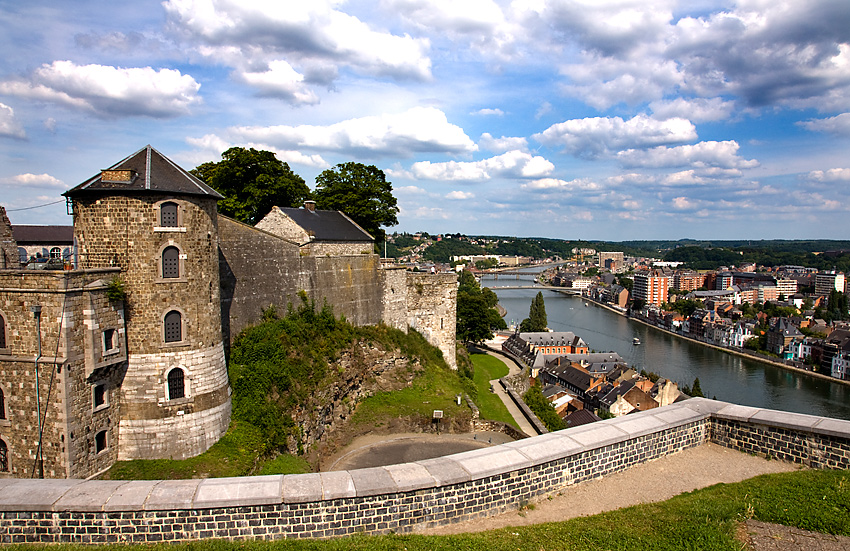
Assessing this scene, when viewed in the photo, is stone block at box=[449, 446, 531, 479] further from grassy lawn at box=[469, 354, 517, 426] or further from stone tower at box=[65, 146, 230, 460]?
grassy lawn at box=[469, 354, 517, 426]

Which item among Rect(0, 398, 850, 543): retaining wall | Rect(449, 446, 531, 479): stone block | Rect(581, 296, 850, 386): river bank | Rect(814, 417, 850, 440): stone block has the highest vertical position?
Rect(814, 417, 850, 440): stone block

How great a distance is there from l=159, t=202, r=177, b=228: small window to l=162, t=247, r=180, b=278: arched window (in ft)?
1.82

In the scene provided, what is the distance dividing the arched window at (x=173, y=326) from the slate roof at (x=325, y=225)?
30.0 ft

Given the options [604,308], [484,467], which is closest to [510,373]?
[484,467]

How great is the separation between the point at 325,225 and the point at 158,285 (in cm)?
1106

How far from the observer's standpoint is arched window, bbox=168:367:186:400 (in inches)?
476

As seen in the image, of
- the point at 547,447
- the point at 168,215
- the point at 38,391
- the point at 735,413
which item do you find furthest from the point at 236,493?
the point at 735,413

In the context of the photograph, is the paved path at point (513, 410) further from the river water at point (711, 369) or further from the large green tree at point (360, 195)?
the river water at point (711, 369)

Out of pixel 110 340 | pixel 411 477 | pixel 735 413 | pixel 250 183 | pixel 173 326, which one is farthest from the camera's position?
pixel 250 183

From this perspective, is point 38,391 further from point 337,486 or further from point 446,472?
point 446,472

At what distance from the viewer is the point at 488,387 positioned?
28.5 metres

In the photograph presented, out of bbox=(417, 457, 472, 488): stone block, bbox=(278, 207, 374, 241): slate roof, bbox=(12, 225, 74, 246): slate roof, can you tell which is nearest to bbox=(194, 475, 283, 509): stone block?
bbox=(417, 457, 472, 488): stone block

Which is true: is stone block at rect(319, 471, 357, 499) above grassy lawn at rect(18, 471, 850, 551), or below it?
above

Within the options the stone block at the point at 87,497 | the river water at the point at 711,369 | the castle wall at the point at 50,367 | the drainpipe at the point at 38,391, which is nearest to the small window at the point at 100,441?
the castle wall at the point at 50,367
